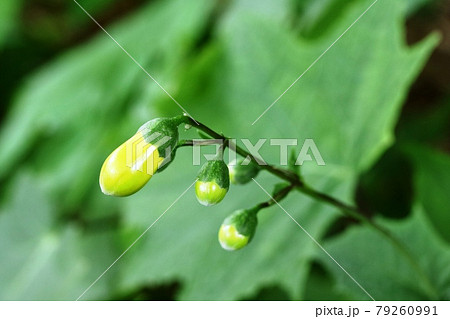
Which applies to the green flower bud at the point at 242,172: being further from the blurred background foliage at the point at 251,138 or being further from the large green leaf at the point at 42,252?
the large green leaf at the point at 42,252

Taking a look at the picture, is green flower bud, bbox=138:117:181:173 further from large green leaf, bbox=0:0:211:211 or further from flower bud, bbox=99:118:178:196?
large green leaf, bbox=0:0:211:211

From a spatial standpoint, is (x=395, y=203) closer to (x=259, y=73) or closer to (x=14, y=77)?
(x=259, y=73)

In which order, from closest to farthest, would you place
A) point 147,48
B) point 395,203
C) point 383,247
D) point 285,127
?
point 383,247, point 285,127, point 395,203, point 147,48

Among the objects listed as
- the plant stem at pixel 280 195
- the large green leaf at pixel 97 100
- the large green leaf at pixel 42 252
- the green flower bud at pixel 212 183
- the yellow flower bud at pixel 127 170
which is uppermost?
the large green leaf at pixel 97 100

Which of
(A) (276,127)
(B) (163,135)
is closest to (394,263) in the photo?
(A) (276,127)

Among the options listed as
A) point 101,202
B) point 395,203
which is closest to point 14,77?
point 101,202

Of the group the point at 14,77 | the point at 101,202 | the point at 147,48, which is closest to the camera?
the point at 101,202

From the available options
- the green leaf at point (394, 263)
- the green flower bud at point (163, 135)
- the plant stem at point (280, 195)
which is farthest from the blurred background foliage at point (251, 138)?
the green flower bud at point (163, 135)

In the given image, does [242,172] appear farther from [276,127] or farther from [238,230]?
[276,127]
